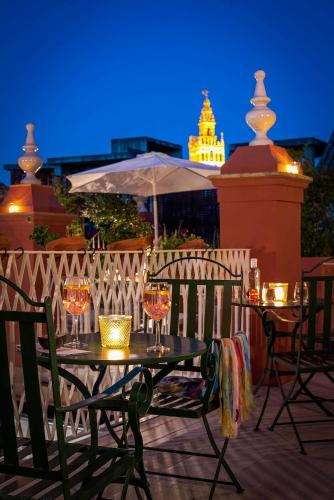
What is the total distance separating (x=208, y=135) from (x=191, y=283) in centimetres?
2922

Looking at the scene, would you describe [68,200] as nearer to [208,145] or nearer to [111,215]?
[111,215]

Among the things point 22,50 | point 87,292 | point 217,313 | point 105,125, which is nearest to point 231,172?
point 217,313

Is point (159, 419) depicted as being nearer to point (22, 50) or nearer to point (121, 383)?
point (121, 383)

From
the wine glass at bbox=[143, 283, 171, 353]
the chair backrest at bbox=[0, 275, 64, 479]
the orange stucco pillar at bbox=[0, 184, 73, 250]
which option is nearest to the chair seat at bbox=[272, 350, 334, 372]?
the wine glass at bbox=[143, 283, 171, 353]

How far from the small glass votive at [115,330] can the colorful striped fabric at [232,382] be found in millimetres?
399

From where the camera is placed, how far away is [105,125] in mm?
64312

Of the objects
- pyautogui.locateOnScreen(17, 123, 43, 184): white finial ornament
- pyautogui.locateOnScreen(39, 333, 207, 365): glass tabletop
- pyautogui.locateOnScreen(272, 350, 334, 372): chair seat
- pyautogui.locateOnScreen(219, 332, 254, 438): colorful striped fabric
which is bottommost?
pyautogui.locateOnScreen(272, 350, 334, 372): chair seat

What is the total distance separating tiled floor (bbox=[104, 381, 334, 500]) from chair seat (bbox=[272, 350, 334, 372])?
435 mm

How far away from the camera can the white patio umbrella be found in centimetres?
1104

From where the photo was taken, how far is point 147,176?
1190 centimetres

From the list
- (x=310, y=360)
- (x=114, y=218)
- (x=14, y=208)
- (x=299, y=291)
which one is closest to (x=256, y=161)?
(x=299, y=291)

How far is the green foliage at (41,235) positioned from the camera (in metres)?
10.1

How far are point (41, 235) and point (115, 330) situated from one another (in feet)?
24.3

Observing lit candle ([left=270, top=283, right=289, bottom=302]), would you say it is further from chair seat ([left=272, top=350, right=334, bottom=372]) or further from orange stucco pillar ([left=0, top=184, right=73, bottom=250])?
orange stucco pillar ([left=0, top=184, right=73, bottom=250])
